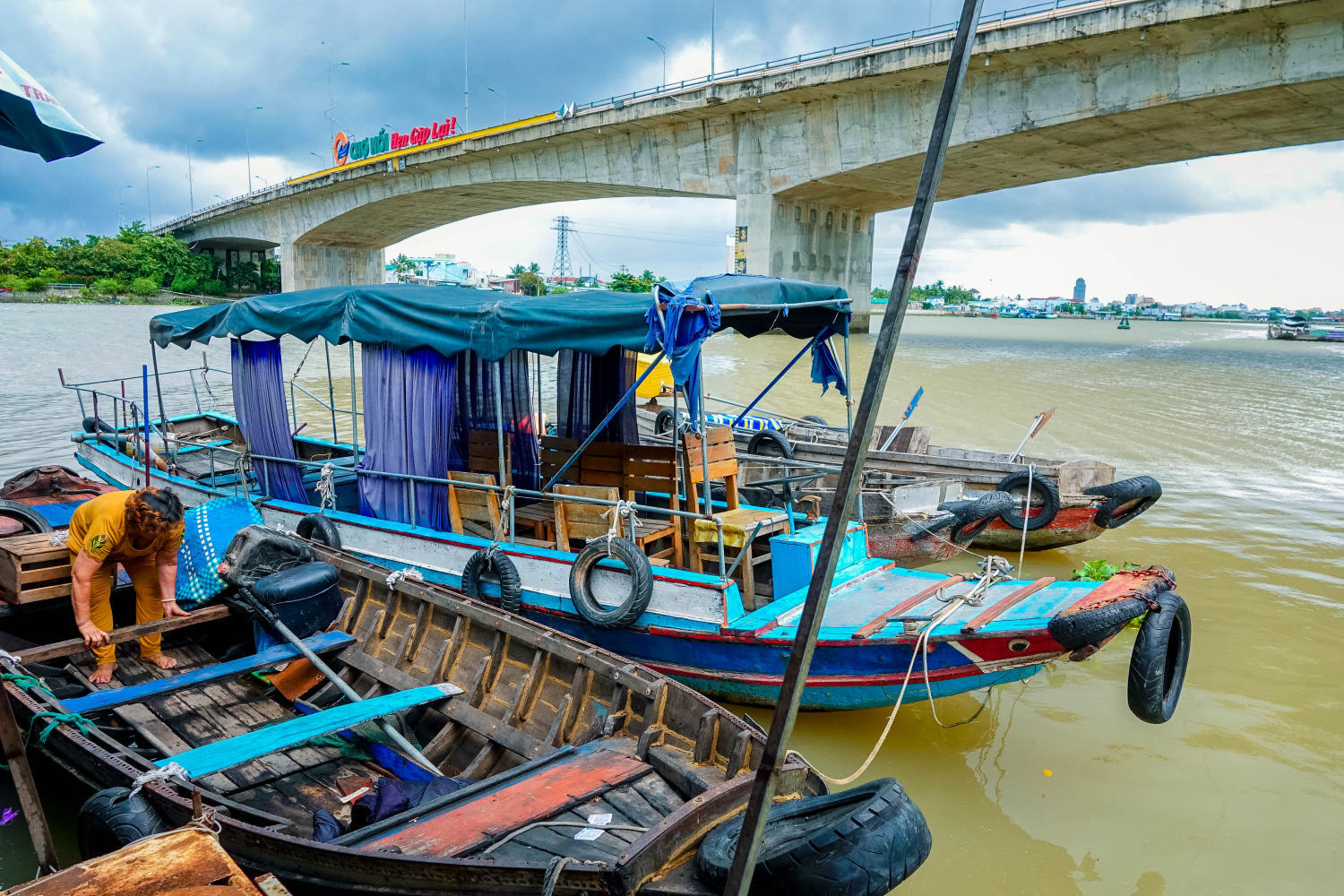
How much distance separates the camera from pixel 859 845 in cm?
279

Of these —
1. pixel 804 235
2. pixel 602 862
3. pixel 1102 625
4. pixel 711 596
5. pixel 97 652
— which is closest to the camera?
pixel 602 862

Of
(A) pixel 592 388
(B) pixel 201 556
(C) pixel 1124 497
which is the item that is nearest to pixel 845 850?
(B) pixel 201 556

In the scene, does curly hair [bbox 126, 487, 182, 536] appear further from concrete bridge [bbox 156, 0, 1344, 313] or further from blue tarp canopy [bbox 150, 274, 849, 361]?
concrete bridge [bbox 156, 0, 1344, 313]

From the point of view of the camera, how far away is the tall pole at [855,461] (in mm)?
1636

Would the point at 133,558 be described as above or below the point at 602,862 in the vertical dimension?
above

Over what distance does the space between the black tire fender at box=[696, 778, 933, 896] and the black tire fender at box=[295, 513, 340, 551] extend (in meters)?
5.49

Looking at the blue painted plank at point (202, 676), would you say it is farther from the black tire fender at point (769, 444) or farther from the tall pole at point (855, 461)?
the black tire fender at point (769, 444)

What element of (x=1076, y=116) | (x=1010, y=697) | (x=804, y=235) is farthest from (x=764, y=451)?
(x=804, y=235)

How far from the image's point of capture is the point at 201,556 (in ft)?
20.0

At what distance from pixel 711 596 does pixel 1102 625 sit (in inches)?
95.4

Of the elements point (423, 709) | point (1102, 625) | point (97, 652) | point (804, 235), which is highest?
point (804, 235)

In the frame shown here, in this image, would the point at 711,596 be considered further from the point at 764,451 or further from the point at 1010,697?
the point at 764,451

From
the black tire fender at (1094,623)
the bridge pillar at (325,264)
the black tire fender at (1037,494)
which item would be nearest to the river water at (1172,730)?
the black tire fender at (1037,494)

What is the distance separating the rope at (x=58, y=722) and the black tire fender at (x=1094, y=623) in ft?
17.1
